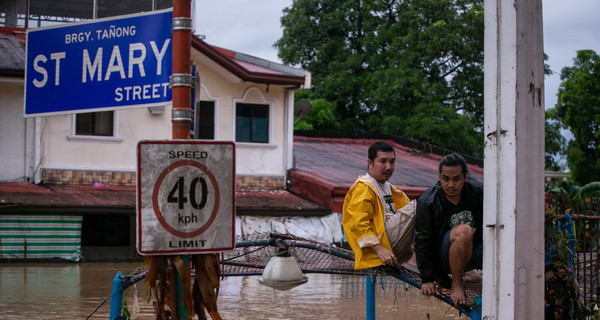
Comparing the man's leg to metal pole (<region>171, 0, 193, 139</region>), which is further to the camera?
the man's leg

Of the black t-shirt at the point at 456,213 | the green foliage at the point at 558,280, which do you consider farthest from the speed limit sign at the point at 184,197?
the green foliage at the point at 558,280

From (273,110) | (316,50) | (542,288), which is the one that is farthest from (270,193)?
(542,288)

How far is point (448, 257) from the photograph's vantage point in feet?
18.2

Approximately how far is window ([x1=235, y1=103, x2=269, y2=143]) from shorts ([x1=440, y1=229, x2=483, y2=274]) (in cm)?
1651

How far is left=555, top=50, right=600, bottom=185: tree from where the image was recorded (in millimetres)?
27766

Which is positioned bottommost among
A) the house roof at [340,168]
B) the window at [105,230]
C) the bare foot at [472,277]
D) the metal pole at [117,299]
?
the window at [105,230]

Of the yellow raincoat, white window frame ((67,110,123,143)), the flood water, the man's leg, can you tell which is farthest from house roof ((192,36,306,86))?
the man's leg

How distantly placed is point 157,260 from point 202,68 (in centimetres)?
1693

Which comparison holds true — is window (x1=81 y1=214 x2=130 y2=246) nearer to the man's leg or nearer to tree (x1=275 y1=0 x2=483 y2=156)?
tree (x1=275 y1=0 x2=483 y2=156)

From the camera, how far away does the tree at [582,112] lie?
91.1 ft

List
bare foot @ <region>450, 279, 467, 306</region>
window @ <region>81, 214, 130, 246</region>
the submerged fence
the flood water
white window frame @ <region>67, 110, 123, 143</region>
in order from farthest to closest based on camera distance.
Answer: window @ <region>81, 214, 130, 246</region> → white window frame @ <region>67, 110, 123, 143</region> → the flood water → the submerged fence → bare foot @ <region>450, 279, 467, 306</region>

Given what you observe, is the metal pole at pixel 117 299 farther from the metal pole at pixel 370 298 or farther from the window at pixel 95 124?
the window at pixel 95 124

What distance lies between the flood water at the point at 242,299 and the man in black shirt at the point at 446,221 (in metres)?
2.99

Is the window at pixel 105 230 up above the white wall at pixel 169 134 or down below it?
below
